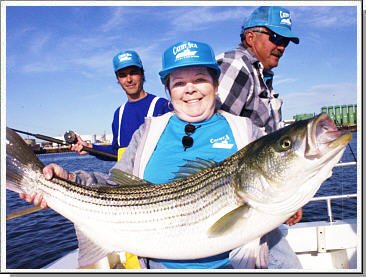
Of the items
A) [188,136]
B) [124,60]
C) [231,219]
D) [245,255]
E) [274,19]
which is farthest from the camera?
[124,60]

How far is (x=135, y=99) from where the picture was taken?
4449 millimetres

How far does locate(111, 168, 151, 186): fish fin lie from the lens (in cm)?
238

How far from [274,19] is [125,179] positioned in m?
2.55

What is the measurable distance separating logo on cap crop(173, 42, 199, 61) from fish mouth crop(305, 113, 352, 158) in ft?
3.84

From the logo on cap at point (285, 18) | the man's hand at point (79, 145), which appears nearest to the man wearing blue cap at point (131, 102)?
the man's hand at point (79, 145)

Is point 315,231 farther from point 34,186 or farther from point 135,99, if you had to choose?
point 34,186

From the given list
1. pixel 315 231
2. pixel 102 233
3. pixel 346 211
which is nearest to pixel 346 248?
pixel 315 231

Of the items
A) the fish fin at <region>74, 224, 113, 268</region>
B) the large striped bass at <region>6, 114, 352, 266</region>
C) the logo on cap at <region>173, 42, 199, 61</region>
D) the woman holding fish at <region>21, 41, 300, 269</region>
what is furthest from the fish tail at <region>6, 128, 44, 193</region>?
the logo on cap at <region>173, 42, 199, 61</region>

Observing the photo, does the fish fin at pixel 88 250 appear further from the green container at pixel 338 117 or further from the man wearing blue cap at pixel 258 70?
the green container at pixel 338 117

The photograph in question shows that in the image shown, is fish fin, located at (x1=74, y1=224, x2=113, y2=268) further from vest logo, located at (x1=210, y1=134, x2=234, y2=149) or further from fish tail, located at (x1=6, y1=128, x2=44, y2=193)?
vest logo, located at (x1=210, y1=134, x2=234, y2=149)

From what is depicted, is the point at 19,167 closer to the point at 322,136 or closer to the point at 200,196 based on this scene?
the point at 200,196

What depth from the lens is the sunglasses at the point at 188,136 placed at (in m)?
2.40

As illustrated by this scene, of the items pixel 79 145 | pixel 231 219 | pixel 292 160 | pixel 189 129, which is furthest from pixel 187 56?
pixel 79 145

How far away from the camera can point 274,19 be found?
3168 millimetres
